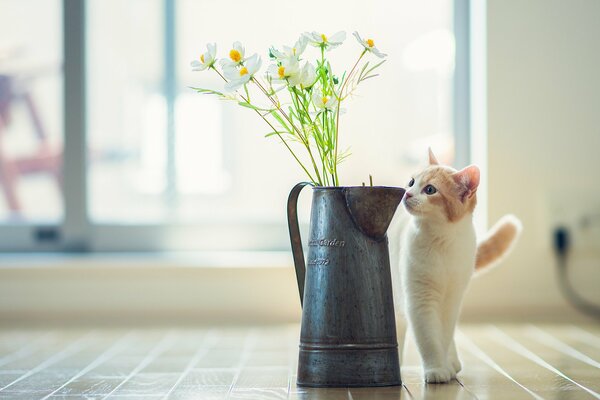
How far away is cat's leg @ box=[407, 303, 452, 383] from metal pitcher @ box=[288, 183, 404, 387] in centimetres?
6

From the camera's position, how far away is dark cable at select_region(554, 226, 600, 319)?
2.38 meters

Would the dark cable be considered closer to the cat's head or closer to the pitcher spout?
the cat's head

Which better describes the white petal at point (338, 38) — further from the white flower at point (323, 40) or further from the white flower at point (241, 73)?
the white flower at point (241, 73)

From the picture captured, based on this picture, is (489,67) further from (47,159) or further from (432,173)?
(47,159)

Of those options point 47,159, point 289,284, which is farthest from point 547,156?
point 47,159

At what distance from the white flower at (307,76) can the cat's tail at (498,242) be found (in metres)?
0.52

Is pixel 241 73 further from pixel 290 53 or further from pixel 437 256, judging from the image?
pixel 437 256

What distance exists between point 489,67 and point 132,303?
46.1 inches

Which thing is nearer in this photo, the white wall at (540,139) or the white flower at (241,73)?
the white flower at (241,73)

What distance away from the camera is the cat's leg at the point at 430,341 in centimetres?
142

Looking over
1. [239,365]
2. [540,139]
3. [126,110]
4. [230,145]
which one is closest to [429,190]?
[239,365]

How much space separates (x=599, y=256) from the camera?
2.40 meters

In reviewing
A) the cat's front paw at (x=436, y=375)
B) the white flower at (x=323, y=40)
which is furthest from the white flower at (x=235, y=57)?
the cat's front paw at (x=436, y=375)

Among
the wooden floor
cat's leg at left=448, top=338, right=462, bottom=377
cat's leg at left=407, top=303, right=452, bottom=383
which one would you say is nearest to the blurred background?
the wooden floor
